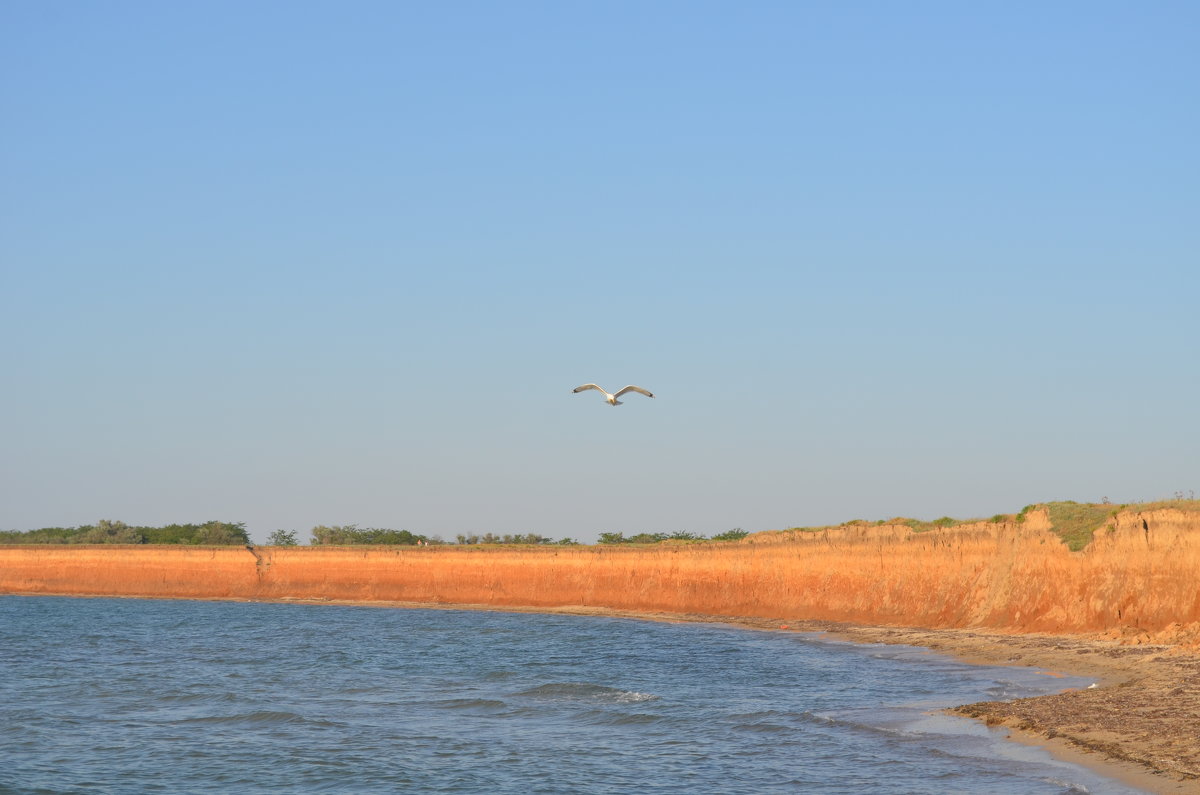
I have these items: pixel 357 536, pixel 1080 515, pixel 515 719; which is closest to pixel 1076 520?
pixel 1080 515

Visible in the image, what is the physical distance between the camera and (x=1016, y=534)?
43.0 meters

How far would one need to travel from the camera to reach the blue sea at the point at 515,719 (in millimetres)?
20078

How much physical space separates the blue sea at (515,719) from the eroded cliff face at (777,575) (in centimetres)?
588

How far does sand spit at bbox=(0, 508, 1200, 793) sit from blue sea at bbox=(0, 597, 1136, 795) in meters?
1.83

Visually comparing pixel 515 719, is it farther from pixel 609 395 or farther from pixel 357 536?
pixel 357 536

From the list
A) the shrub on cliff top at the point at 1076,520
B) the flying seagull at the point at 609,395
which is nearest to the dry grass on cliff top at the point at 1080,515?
the shrub on cliff top at the point at 1076,520

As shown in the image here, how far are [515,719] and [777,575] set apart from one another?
3072 centimetres

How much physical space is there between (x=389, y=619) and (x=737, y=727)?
4271 cm

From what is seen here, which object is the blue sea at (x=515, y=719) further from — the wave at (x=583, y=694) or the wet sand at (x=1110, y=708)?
the wet sand at (x=1110, y=708)

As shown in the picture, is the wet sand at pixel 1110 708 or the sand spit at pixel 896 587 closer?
the wet sand at pixel 1110 708

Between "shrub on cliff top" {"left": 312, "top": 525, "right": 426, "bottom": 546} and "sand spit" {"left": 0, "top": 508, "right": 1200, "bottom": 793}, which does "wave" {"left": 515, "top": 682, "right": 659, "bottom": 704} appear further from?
"shrub on cliff top" {"left": 312, "top": 525, "right": 426, "bottom": 546}

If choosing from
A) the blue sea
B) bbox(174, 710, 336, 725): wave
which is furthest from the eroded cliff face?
bbox(174, 710, 336, 725): wave

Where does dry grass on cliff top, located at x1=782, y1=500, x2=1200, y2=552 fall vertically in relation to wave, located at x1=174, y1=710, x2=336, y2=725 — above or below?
above

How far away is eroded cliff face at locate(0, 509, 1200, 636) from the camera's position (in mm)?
35938
